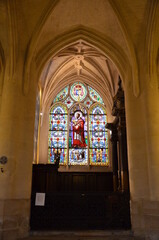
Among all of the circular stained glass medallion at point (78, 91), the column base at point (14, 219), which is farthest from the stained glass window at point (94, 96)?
the column base at point (14, 219)

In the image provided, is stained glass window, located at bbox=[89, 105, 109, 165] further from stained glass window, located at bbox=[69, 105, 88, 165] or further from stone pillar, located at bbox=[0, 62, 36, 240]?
stone pillar, located at bbox=[0, 62, 36, 240]

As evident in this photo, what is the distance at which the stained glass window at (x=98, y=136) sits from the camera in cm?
1572

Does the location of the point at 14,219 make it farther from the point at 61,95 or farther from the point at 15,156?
the point at 61,95

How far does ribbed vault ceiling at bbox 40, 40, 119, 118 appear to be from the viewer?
14084 millimetres

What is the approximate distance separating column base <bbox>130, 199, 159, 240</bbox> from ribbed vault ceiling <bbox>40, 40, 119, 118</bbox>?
345 inches

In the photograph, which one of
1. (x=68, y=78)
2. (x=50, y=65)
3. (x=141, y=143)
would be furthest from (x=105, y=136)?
(x=141, y=143)

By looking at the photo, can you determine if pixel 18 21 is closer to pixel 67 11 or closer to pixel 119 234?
pixel 67 11

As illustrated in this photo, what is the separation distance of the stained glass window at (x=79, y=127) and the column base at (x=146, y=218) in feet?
24.9

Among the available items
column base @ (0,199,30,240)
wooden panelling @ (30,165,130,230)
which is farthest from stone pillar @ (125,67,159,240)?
column base @ (0,199,30,240)

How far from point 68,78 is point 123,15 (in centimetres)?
803

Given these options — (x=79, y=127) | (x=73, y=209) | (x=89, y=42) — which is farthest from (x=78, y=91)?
(x=73, y=209)

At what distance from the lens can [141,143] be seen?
8.59 m

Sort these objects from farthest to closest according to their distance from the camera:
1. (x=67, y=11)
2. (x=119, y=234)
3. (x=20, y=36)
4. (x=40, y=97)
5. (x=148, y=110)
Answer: (x=40, y=97) → (x=67, y=11) → (x=20, y=36) → (x=148, y=110) → (x=119, y=234)

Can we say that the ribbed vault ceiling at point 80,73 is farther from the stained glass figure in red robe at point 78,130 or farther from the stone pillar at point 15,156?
the stone pillar at point 15,156
